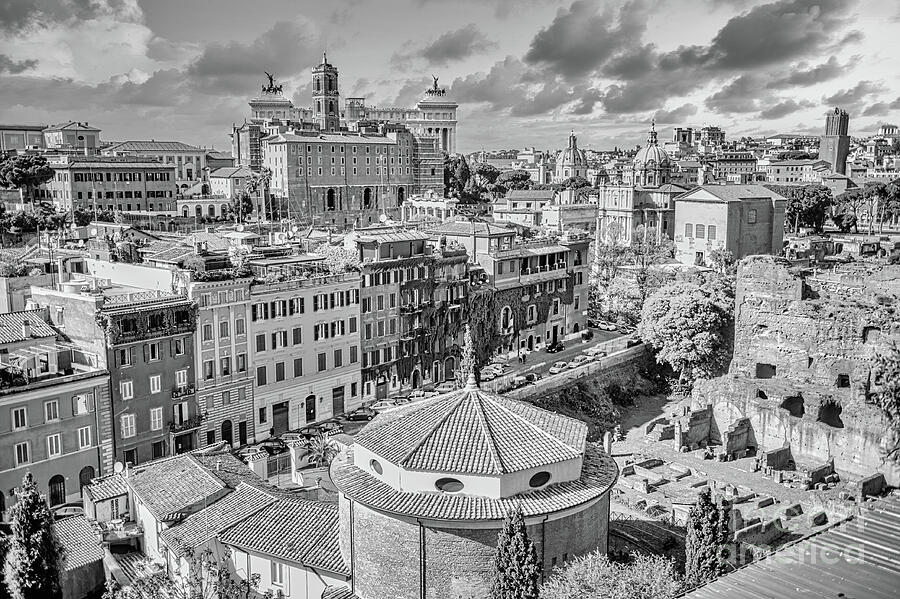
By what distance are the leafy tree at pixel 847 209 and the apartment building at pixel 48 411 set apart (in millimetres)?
115741

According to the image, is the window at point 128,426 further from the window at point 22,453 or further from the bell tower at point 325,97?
the bell tower at point 325,97

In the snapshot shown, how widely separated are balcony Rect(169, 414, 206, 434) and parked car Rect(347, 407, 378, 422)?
1051 cm

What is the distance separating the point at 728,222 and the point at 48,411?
8468 centimetres

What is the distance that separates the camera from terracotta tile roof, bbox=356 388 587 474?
23719mm

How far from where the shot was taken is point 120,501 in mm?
33438

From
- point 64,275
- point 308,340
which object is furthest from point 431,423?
point 64,275

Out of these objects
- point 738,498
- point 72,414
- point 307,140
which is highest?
point 307,140

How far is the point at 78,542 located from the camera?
1219 inches

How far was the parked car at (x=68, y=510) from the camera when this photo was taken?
36169mm

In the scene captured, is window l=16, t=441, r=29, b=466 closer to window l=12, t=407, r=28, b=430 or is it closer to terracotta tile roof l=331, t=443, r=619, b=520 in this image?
window l=12, t=407, r=28, b=430

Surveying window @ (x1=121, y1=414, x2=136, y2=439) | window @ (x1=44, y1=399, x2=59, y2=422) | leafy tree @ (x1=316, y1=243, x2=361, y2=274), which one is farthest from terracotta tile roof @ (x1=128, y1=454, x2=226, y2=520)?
leafy tree @ (x1=316, y1=243, x2=361, y2=274)

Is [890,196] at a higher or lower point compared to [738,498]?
higher

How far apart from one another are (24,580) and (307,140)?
413 feet

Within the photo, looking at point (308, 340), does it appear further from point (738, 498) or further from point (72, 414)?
point (738, 498)
